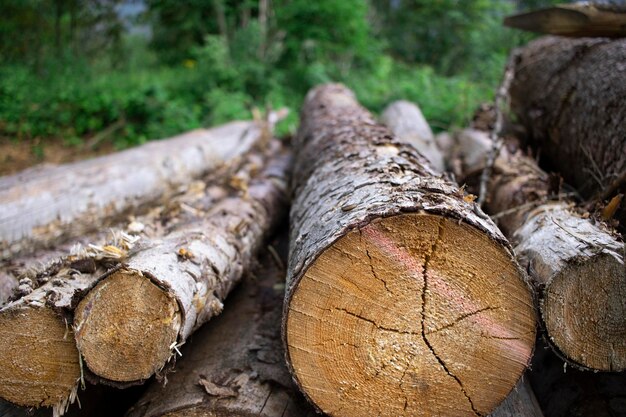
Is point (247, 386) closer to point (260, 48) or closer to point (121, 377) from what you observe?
point (121, 377)

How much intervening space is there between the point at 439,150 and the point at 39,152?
608cm

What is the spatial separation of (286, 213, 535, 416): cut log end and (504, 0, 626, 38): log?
7.38 feet

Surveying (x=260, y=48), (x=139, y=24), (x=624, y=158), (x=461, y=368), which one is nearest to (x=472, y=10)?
(x=260, y=48)

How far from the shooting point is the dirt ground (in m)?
7.33

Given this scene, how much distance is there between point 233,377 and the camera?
79.3 inches

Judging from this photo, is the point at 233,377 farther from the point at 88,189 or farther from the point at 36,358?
the point at 88,189

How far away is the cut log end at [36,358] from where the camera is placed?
5.74 feet

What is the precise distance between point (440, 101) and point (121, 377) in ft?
22.5

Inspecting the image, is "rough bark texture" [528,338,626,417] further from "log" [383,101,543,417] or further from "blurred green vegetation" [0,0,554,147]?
"blurred green vegetation" [0,0,554,147]

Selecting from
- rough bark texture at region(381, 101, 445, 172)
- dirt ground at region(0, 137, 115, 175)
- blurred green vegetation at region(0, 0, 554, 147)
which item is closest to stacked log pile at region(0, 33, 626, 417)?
rough bark texture at region(381, 101, 445, 172)

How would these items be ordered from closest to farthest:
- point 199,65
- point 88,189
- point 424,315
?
1. point 424,315
2. point 88,189
3. point 199,65

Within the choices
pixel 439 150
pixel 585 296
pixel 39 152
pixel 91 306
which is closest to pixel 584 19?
pixel 439 150

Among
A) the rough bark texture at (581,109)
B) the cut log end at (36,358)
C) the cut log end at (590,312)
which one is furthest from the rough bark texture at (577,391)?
the cut log end at (36,358)

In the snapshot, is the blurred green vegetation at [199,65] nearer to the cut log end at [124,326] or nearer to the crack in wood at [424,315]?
the crack in wood at [424,315]
